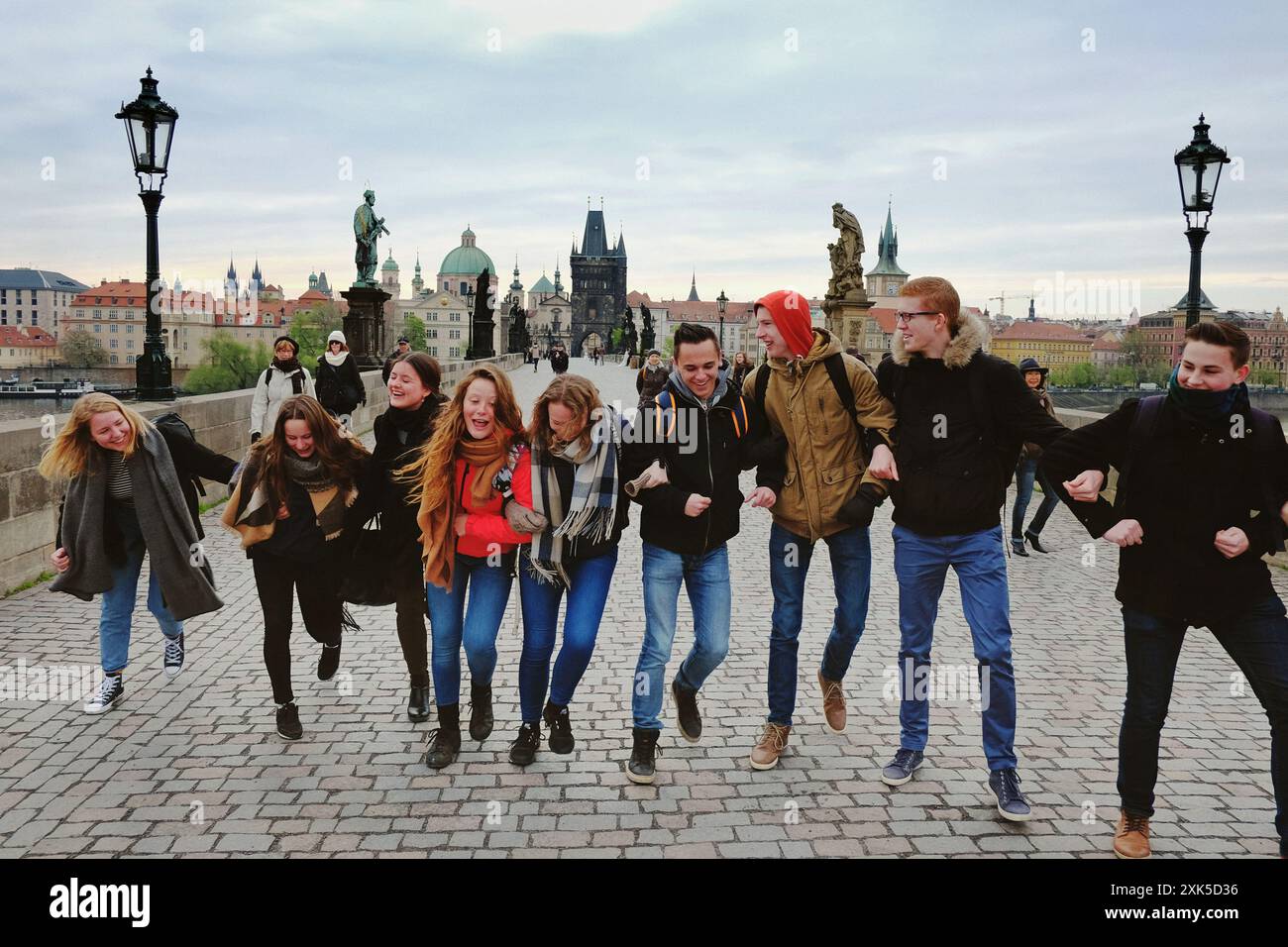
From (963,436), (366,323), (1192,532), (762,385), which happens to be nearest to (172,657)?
(762,385)

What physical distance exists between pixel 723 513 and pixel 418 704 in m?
1.78

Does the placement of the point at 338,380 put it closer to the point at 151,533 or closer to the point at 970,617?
the point at 151,533

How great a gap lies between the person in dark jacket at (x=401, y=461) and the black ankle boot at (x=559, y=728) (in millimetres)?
709

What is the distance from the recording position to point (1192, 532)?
3.45 meters

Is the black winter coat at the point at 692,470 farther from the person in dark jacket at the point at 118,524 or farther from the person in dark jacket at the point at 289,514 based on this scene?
the person in dark jacket at the point at 118,524

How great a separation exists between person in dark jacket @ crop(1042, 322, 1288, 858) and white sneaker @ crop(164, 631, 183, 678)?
4518 millimetres

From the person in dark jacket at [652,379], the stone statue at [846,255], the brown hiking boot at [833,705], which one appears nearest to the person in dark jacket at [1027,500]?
the person in dark jacket at [652,379]

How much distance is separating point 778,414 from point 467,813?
6.76ft

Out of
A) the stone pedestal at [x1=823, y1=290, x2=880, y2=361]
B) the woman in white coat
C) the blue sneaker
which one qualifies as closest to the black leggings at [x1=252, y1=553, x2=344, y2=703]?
the blue sneaker

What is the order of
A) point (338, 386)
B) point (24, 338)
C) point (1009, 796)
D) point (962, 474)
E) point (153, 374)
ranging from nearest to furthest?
point (1009, 796) → point (962, 474) → point (338, 386) → point (153, 374) → point (24, 338)

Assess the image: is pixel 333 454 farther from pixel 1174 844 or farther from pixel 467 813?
pixel 1174 844

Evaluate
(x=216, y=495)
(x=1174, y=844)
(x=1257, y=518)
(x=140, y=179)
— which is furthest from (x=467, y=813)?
(x=140, y=179)

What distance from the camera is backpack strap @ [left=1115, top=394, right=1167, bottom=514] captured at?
3543mm

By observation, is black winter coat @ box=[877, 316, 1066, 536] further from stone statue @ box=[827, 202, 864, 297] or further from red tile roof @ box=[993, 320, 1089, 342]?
red tile roof @ box=[993, 320, 1089, 342]
